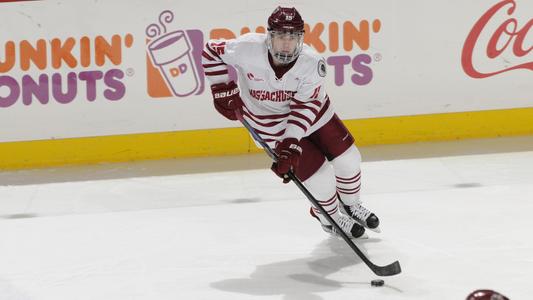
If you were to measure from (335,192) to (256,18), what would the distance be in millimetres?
1759

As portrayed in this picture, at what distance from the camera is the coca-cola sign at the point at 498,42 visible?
6266mm

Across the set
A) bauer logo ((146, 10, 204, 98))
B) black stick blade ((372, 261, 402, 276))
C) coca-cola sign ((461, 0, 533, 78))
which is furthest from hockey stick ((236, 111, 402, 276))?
coca-cola sign ((461, 0, 533, 78))

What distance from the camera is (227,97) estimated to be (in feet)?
14.9

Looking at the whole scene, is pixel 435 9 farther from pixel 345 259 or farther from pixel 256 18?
pixel 345 259

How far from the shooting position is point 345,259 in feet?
14.8

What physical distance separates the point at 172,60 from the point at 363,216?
1.82 m

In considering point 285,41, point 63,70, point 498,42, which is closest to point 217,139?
point 63,70

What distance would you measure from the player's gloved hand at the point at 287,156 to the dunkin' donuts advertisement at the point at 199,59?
1895mm

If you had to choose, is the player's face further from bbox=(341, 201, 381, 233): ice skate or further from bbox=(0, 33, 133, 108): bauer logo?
bbox=(0, 33, 133, 108): bauer logo

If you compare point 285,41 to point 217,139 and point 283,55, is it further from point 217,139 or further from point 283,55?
point 217,139

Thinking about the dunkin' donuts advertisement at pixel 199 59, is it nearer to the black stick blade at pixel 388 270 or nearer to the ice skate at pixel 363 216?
the ice skate at pixel 363 216

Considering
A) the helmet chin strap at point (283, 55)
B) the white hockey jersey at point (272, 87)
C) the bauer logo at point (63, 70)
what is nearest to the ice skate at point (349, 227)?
the white hockey jersey at point (272, 87)

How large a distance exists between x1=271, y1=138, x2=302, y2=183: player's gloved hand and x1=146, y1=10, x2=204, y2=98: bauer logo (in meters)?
1.89

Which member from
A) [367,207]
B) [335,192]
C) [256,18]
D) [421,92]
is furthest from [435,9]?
[335,192]
